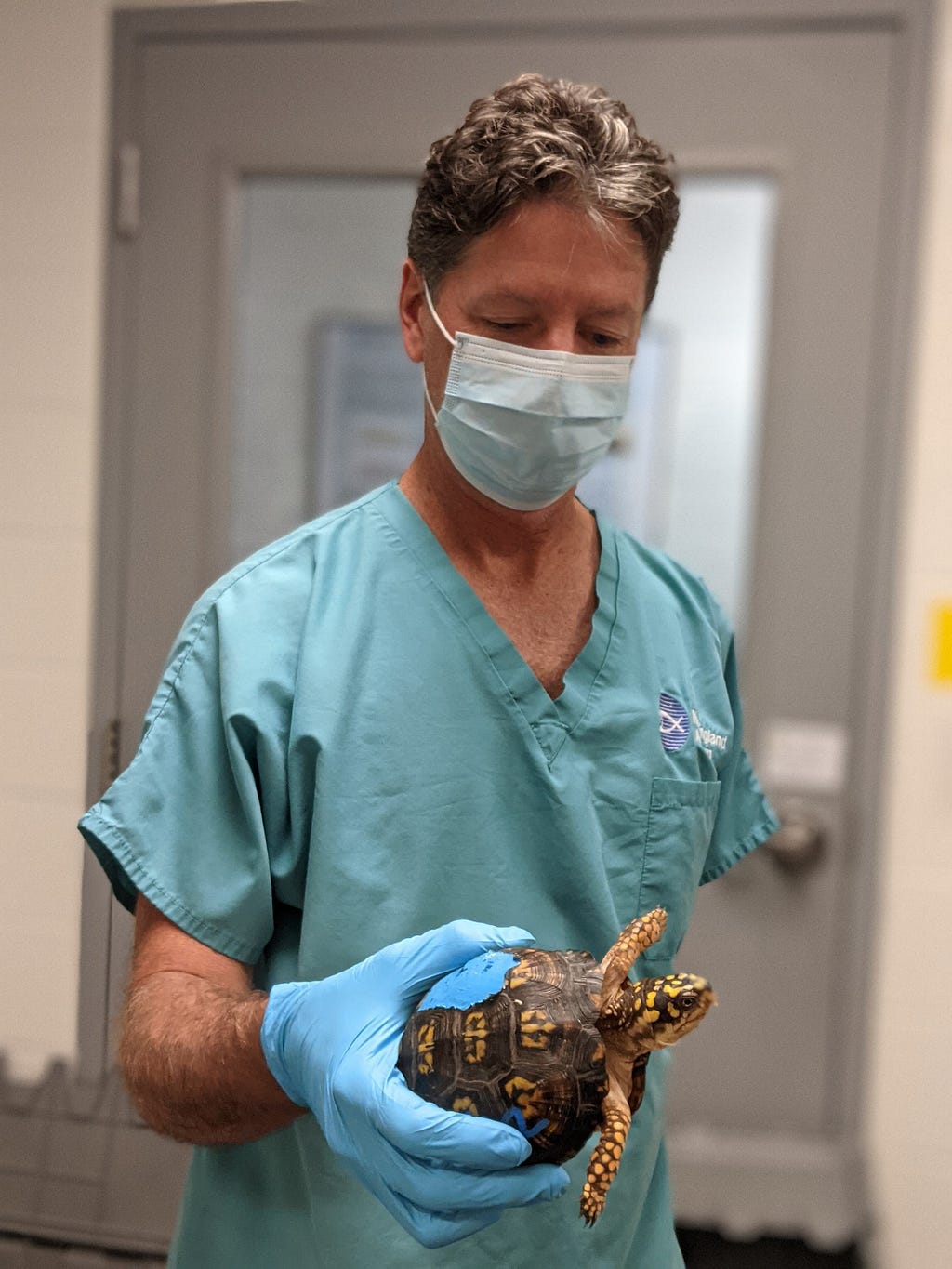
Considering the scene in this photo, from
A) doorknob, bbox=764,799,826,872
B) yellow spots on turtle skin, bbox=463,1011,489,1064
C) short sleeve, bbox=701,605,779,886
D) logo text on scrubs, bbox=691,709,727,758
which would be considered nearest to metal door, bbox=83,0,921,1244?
doorknob, bbox=764,799,826,872

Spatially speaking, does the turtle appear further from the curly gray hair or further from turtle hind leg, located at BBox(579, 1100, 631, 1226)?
the curly gray hair

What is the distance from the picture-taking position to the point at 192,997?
0.86 m

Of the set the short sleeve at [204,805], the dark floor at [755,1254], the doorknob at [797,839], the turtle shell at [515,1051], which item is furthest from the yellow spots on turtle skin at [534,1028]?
the dark floor at [755,1254]

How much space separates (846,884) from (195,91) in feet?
5.41

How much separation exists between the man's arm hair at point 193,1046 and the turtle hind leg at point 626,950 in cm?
25

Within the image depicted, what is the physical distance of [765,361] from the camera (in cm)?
185

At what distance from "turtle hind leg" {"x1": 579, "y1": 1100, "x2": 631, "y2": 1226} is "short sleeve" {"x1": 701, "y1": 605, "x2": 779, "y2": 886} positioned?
0.41m

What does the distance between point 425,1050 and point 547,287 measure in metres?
0.61

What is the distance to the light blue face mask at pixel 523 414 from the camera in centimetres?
100

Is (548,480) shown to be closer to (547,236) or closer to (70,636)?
(547,236)

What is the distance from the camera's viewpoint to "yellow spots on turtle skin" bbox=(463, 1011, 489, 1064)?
0.74 m

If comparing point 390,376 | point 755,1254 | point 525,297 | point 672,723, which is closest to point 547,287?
point 525,297

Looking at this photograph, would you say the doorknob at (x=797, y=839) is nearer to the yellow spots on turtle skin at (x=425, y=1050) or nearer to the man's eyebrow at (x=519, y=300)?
the man's eyebrow at (x=519, y=300)

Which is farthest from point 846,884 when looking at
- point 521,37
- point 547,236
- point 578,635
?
point 521,37
